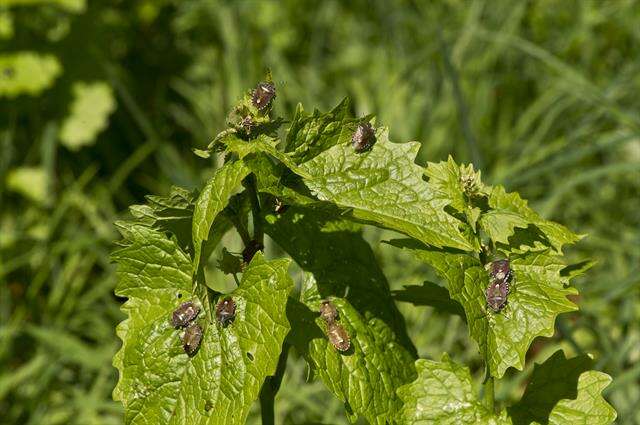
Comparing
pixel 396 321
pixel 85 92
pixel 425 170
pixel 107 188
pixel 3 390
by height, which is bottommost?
pixel 396 321

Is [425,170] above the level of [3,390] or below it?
below

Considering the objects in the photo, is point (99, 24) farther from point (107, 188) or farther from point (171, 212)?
point (171, 212)

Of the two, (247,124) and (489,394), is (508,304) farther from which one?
(247,124)

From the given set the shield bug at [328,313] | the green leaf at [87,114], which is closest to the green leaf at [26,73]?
the green leaf at [87,114]

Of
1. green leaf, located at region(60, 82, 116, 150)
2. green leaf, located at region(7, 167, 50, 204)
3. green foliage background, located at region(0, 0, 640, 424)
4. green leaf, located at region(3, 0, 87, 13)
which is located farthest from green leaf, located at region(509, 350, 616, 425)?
green leaf, located at region(3, 0, 87, 13)

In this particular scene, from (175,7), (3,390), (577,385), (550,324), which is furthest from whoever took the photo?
(175,7)

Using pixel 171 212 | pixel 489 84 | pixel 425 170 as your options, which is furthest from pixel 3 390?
pixel 489 84
